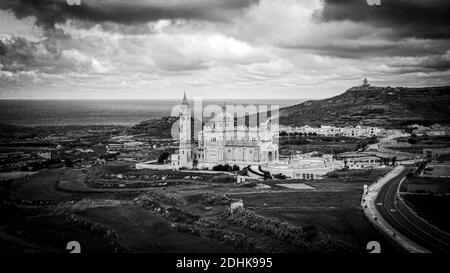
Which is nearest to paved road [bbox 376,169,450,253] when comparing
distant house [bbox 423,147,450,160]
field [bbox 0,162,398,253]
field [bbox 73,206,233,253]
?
field [bbox 0,162,398,253]

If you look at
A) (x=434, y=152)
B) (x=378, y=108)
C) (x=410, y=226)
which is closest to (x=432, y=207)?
(x=410, y=226)

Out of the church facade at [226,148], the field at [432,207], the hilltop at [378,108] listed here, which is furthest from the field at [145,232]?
the hilltop at [378,108]

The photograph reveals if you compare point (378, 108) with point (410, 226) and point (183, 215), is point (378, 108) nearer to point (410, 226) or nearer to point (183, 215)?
point (183, 215)

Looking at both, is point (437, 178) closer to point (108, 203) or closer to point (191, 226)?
point (191, 226)

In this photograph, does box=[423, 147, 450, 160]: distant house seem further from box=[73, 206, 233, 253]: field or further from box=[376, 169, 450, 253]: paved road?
box=[73, 206, 233, 253]: field

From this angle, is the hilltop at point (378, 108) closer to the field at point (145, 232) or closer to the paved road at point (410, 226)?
the paved road at point (410, 226)

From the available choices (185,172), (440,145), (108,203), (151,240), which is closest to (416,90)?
(440,145)
